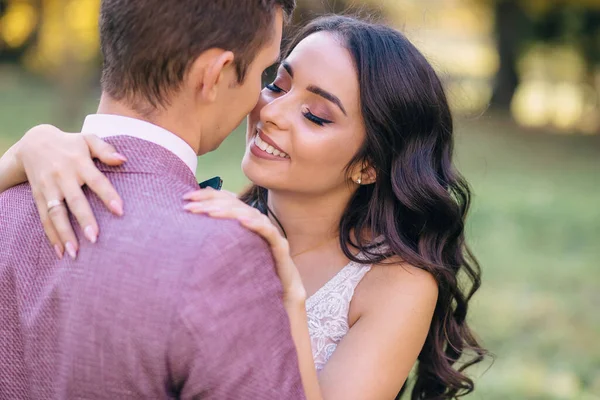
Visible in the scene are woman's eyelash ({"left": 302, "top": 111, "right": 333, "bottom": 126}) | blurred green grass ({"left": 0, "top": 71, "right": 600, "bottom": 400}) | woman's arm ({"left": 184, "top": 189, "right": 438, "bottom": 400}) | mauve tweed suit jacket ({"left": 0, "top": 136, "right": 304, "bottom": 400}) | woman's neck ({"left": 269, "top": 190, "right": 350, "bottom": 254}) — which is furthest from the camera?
blurred green grass ({"left": 0, "top": 71, "right": 600, "bottom": 400})

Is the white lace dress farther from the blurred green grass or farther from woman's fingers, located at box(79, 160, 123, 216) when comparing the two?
woman's fingers, located at box(79, 160, 123, 216)

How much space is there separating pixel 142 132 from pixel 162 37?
24 centimetres

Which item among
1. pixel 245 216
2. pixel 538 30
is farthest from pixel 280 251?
pixel 538 30

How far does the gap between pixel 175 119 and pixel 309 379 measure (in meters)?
0.79

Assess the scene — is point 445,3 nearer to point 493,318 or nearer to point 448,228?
point 493,318

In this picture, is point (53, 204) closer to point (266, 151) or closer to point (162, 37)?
point (162, 37)

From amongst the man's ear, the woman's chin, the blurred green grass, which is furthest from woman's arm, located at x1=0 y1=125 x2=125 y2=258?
the blurred green grass

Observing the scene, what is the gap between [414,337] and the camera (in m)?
2.96

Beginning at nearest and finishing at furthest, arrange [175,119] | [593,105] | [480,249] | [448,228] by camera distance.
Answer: [175,119], [448,228], [480,249], [593,105]

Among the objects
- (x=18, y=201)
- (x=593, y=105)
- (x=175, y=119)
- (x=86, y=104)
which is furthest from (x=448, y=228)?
(x=593, y=105)

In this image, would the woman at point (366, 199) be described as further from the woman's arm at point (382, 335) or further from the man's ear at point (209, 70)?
the man's ear at point (209, 70)

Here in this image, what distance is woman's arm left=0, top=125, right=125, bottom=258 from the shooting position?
1.95 m

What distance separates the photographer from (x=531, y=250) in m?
9.30

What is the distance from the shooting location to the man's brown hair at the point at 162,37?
79.7 inches
